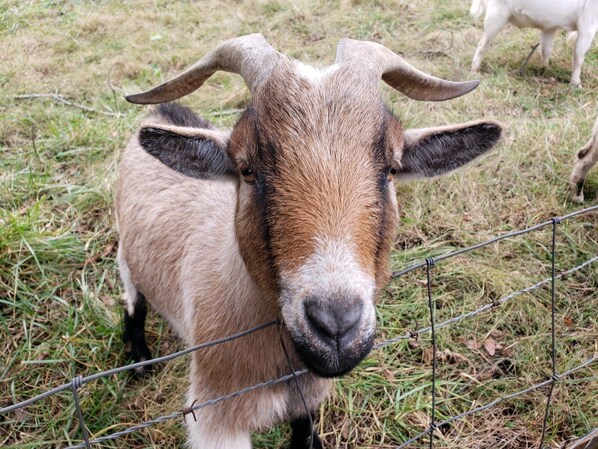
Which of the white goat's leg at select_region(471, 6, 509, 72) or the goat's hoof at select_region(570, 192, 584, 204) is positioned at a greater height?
the white goat's leg at select_region(471, 6, 509, 72)

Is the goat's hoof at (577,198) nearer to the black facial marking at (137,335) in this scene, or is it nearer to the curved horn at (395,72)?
the curved horn at (395,72)

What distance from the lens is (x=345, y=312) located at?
60.4 inches

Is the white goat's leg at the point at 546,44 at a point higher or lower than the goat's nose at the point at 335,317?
lower

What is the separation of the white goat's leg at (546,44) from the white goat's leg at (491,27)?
559 millimetres

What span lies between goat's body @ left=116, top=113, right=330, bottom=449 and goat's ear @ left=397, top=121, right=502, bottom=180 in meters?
0.77

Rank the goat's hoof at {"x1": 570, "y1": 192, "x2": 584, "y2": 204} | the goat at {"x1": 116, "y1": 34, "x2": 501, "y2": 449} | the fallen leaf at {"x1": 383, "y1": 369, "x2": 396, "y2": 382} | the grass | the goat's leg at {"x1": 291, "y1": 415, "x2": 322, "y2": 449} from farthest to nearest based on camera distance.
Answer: the goat's hoof at {"x1": 570, "y1": 192, "x2": 584, "y2": 204}, the fallen leaf at {"x1": 383, "y1": 369, "x2": 396, "y2": 382}, the grass, the goat's leg at {"x1": 291, "y1": 415, "x2": 322, "y2": 449}, the goat at {"x1": 116, "y1": 34, "x2": 501, "y2": 449}

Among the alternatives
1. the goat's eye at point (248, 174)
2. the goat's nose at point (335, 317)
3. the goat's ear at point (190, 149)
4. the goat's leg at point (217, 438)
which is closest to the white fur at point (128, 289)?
the goat's leg at point (217, 438)

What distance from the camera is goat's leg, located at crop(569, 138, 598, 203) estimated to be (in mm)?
4488

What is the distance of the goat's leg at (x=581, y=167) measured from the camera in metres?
4.49

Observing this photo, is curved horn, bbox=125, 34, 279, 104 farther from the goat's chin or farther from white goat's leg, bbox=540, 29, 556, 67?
white goat's leg, bbox=540, 29, 556, 67

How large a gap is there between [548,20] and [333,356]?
22.6 ft

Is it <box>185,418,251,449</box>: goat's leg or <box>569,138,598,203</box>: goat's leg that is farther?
<box>569,138,598,203</box>: goat's leg

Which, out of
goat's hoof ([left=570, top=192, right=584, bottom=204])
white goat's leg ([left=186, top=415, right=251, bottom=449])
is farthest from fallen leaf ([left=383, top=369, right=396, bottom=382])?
goat's hoof ([left=570, top=192, right=584, bottom=204])

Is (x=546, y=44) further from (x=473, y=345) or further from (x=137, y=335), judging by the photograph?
(x=137, y=335)
